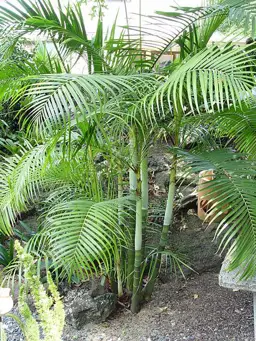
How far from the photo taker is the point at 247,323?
5.42 feet

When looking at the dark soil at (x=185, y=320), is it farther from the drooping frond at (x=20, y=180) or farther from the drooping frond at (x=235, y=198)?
the drooping frond at (x=20, y=180)

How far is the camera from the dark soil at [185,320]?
1.60 meters

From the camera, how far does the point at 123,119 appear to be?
1247 millimetres

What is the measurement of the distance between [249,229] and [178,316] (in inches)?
28.4

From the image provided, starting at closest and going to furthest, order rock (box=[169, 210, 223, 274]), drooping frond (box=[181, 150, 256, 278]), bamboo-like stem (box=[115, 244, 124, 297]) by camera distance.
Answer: drooping frond (box=[181, 150, 256, 278]) < bamboo-like stem (box=[115, 244, 124, 297]) < rock (box=[169, 210, 223, 274])

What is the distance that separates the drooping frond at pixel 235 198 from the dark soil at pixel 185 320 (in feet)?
1.64

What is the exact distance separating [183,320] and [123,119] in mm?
1004

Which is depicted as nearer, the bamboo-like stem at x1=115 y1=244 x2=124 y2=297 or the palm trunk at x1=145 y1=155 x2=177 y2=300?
the palm trunk at x1=145 y1=155 x2=177 y2=300

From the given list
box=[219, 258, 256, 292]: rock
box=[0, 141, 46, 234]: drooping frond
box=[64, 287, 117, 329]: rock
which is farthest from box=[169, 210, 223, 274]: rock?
box=[0, 141, 46, 234]: drooping frond

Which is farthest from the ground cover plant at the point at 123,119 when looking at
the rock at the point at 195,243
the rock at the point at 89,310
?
the rock at the point at 195,243

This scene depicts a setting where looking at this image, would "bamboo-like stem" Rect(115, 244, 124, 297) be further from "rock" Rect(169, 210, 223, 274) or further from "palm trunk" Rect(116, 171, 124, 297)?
"rock" Rect(169, 210, 223, 274)

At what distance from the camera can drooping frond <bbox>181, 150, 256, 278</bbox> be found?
120 centimetres

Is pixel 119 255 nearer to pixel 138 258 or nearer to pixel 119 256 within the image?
pixel 119 256

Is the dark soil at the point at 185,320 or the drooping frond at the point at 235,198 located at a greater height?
the drooping frond at the point at 235,198
